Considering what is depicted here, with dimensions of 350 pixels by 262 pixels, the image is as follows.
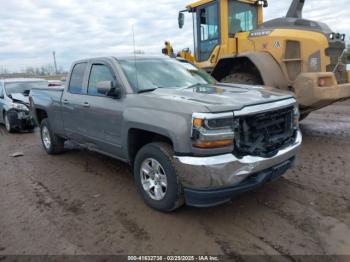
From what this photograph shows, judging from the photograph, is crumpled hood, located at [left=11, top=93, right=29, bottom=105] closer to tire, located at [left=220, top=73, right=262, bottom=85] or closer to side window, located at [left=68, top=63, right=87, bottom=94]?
side window, located at [left=68, top=63, right=87, bottom=94]

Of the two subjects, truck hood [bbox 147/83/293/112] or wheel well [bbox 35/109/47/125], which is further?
wheel well [bbox 35/109/47/125]

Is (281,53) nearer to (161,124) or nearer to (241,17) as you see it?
(241,17)

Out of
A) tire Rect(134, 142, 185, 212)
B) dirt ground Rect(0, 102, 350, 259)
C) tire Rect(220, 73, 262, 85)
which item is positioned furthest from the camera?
tire Rect(220, 73, 262, 85)

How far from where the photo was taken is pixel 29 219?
4176 mm

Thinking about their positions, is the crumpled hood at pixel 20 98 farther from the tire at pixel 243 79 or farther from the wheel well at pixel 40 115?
the tire at pixel 243 79

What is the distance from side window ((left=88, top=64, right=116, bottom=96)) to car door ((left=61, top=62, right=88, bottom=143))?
0.71 ft

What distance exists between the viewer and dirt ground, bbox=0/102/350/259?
345cm

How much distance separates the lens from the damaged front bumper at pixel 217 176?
11.5 feet

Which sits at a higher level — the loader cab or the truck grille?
the loader cab

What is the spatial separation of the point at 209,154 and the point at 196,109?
0.49 m

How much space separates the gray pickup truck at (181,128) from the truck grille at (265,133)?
11mm

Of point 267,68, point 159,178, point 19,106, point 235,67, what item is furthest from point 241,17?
point 19,106

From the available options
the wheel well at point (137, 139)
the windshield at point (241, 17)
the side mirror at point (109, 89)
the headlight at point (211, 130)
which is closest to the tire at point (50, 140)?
the side mirror at point (109, 89)

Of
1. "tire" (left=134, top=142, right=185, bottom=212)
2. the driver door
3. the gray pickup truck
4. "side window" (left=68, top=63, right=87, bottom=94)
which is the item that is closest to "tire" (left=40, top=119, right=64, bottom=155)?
"side window" (left=68, top=63, right=87, bottom=94)
